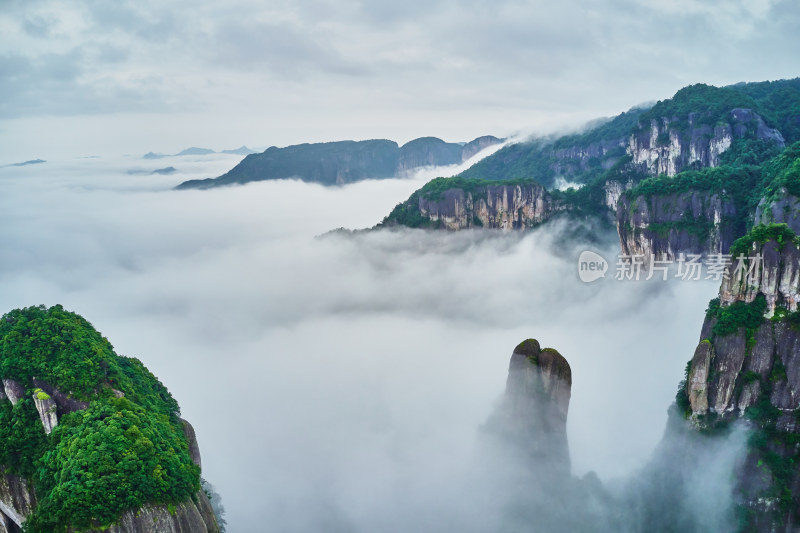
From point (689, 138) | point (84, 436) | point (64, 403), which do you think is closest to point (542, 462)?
point (84, 436)

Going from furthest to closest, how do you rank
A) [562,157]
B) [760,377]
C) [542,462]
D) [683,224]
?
1. [562,157]
2. [683,224]
3. [542,462]
4. [760,377]

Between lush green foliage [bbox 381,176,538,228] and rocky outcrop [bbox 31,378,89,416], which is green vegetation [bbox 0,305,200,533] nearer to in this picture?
rocky outcrop [bbox 31,378,89,416]

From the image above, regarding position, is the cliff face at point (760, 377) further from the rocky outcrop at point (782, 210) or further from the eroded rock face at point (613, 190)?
the eroded rock face at point (613, 190)

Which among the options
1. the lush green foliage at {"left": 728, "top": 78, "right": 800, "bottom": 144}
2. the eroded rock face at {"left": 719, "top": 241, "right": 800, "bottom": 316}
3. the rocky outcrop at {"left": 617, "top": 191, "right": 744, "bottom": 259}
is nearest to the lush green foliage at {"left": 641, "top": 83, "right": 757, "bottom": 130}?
the lush green foliage at {"left": 728, "top": 78, "right": 800, "bottom": 144}

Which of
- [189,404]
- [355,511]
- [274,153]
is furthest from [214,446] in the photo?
[274,153]

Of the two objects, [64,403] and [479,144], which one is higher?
[479,144]

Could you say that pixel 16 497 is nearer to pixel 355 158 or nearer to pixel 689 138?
pixel 689 138

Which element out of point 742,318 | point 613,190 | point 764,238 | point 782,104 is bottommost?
point 742,318

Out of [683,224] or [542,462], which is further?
[683,224]
